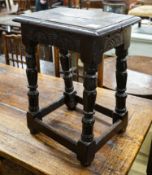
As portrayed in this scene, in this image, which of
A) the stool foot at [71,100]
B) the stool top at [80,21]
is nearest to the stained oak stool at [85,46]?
the stool top at [80,21]

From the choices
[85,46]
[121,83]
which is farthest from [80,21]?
[121,83]

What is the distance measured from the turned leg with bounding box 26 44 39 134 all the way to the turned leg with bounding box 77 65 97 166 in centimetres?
27

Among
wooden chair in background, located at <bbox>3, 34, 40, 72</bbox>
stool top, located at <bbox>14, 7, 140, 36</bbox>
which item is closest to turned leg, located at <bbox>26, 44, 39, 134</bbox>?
stool top, located at <bbox>14, 7, 140, 36</bbox>

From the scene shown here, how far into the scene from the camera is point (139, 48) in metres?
2.76

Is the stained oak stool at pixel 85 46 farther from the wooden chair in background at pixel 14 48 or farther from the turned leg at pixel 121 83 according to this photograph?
the wooden chair in background at pixel 14 48

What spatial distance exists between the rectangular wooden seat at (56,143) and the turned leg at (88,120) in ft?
0.15

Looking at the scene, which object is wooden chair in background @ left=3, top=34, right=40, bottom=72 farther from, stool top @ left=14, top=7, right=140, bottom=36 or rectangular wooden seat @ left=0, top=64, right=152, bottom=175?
stool top @ left=14, top=7, right=140, bottom=36

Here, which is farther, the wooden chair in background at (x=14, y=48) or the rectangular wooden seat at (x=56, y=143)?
the wooden chair in background at (x=14, y=48)

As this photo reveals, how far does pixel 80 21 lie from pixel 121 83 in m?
0.31

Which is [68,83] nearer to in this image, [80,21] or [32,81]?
[32,81]

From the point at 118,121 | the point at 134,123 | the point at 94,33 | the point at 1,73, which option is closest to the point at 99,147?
the point at 118,121

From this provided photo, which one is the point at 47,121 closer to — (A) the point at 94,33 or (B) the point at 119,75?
(B) the point at 119,75

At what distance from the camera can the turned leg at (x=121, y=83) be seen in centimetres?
103

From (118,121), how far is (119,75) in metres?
0.20
